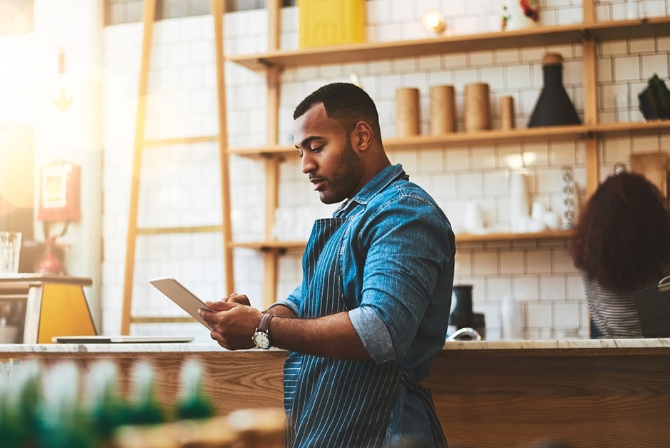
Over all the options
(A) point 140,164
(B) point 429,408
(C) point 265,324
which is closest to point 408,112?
(A) point 140,164

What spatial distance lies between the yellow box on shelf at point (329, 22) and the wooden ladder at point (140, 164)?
0.53 meters

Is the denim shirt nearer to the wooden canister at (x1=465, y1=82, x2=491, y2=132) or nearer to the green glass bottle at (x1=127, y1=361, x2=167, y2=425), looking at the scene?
the green glass bottle at (x1=127, y1=361, x2=167, y2=425)

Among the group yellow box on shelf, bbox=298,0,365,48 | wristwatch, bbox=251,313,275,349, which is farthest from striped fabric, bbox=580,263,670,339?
yellow box on shelf, bbox=298,0,365,48

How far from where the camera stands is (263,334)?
68.6 inches

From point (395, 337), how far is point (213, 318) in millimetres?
398

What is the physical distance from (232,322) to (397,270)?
369 mm

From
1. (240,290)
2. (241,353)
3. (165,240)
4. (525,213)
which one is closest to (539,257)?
(525,213)

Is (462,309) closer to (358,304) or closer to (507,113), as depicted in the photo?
(507,113)

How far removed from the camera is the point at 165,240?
17.8ft

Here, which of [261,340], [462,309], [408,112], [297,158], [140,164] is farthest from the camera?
[140,164]

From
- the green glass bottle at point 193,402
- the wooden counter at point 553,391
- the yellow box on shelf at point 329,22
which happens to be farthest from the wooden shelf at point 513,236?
the green glass bottle at point 193,402

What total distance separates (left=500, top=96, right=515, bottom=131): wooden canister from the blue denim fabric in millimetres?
2894

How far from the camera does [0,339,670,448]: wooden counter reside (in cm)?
234

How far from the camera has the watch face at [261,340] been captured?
5.66ft
